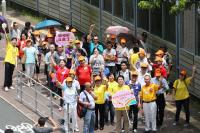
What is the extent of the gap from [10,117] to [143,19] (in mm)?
7820

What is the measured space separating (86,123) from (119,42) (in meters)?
5.39

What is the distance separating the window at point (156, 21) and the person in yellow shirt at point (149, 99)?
615 cm

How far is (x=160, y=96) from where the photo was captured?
23.2m

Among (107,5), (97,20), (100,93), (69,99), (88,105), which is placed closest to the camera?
(88,105)

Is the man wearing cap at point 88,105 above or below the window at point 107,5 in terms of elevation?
below

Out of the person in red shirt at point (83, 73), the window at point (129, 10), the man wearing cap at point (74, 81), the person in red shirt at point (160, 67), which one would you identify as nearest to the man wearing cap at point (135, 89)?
the person in red shirt at point (160, 67)

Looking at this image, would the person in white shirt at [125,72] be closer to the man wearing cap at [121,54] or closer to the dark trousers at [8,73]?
the man wearing cap at [121,54]

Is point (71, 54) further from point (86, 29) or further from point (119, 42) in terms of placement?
point (86, 29)

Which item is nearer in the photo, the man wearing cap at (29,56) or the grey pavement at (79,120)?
the grey pavement at (79,120)

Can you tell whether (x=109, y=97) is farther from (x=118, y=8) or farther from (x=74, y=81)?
(x=118, y=8)

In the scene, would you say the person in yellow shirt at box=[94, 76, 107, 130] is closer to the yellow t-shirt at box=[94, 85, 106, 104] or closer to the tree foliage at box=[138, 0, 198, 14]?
the yellow t-shirt at box=[94, 85, 106, 104]

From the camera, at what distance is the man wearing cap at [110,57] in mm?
25703

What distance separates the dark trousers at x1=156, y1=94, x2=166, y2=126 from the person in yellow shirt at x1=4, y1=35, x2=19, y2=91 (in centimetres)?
569

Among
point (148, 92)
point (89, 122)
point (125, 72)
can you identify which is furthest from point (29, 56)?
point (148, 92)
